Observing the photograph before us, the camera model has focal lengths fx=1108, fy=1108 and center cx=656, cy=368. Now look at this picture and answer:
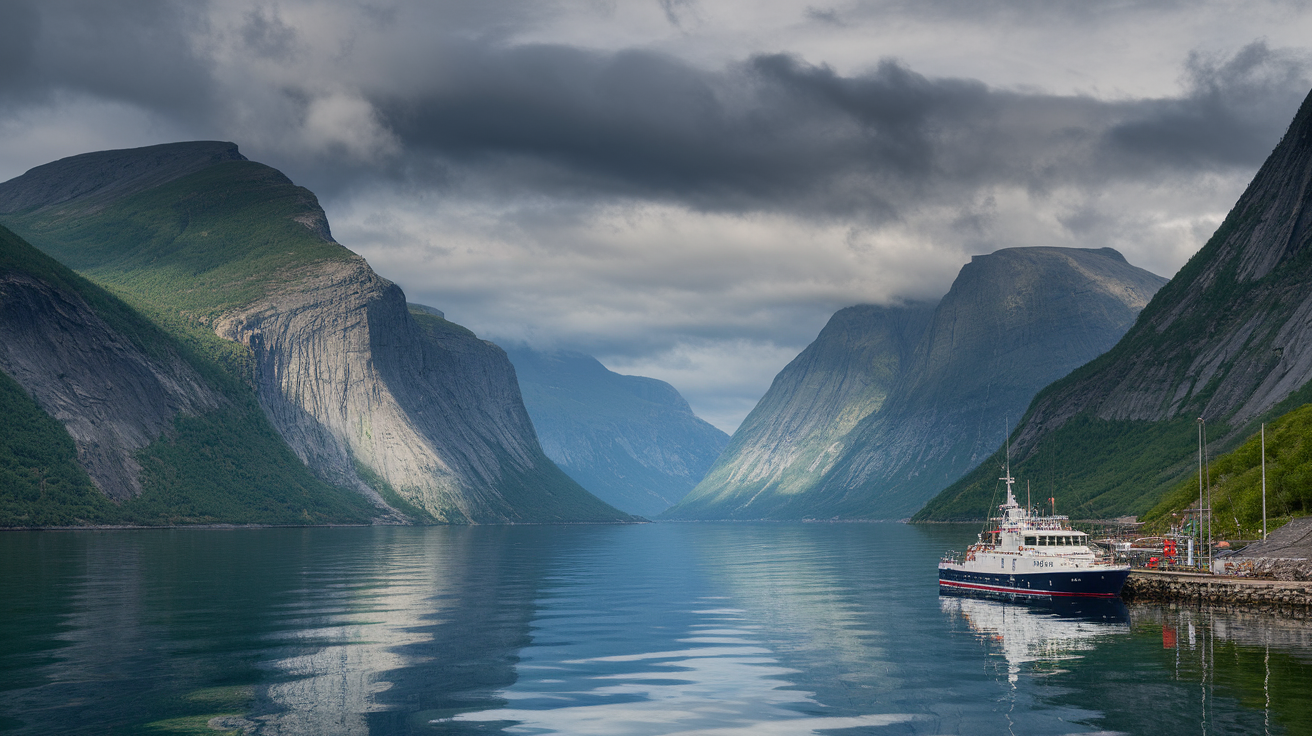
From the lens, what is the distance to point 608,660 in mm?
54562

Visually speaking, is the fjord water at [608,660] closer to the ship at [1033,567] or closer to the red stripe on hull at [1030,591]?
the red stripe on hull at [1030,591]

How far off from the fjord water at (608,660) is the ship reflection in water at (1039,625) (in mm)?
311

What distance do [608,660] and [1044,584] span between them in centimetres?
4696

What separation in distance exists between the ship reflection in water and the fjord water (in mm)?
311

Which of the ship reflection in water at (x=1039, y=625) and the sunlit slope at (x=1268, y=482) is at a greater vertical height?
the sunlit slope at (x=1268, y=482)

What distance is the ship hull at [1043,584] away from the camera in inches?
3374

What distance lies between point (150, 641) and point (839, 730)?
3655 cm

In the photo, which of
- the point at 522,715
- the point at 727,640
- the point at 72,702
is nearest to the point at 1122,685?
the point at 727,640

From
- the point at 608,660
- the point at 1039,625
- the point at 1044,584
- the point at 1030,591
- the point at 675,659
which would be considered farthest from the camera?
the point at 1030,591

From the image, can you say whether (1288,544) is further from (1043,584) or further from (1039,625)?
(1039,625)

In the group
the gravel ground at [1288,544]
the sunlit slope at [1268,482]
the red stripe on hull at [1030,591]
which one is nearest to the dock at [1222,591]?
the red stripe on hull at [1030,591]

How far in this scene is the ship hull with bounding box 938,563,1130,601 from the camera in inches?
3374

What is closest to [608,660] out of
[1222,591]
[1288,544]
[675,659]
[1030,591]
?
[675,659]

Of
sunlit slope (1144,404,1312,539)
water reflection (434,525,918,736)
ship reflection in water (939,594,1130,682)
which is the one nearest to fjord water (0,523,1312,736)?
water reflection (434,525,918,736)
